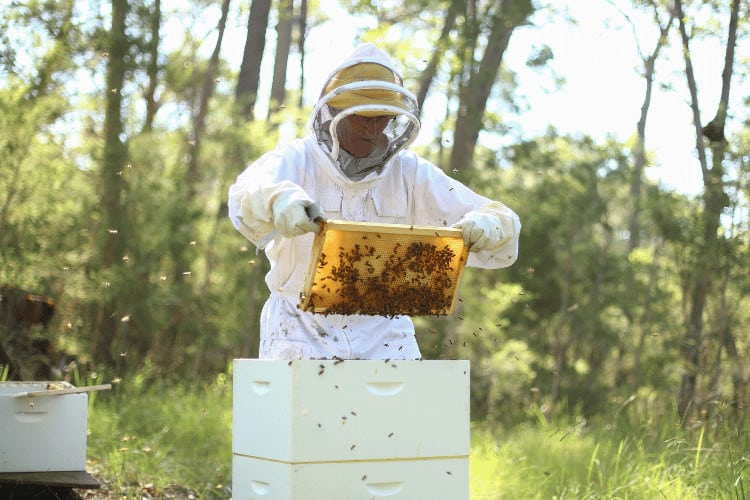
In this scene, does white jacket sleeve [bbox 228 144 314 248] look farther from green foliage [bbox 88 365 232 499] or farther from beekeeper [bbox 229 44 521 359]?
green foliage [bbox 88 365 232 499]

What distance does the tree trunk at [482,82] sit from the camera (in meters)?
9.95

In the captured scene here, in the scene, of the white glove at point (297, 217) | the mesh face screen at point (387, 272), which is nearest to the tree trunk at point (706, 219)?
the mesh face screen at point (387, 272)

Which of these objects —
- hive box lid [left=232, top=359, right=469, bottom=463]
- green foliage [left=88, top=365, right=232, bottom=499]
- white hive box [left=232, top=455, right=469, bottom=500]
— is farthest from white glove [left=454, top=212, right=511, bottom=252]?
green foliage [left=88, top=365, right=232, bottom=499]

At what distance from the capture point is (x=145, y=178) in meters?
8.87

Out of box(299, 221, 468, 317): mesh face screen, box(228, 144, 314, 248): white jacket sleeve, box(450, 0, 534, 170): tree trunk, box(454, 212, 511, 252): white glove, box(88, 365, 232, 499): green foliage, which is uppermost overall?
box(450, 0, 534, 170): tree trunk

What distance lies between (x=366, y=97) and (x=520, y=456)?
10.0ft

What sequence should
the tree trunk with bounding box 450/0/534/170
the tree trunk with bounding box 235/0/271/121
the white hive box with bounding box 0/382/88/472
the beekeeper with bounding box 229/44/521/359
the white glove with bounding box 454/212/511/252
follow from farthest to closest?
the tree trunk with bounding box 235/0/271/121 → the tree trunk with bounding box 450/0/534/170 → the white hive box with bounding box 0/382/88/472 → the beekeeper with bounding box 229/44/521/359 → the white glove with bounding box 454/212/511/252

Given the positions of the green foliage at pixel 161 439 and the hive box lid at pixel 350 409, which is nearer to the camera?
the hive box lid at pixel 350 409

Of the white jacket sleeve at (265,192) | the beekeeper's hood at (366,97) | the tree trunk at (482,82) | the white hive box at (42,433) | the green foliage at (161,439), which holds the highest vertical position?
the tree trunk at (482,82)

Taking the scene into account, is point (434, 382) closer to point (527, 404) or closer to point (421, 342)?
point (421, 342)

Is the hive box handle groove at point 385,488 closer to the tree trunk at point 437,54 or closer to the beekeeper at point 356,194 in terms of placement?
the beekeeper at point 356,194

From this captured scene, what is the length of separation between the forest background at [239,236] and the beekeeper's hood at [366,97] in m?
2.99

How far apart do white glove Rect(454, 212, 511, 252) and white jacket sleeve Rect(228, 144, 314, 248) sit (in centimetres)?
56

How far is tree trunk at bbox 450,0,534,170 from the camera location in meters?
9.95
